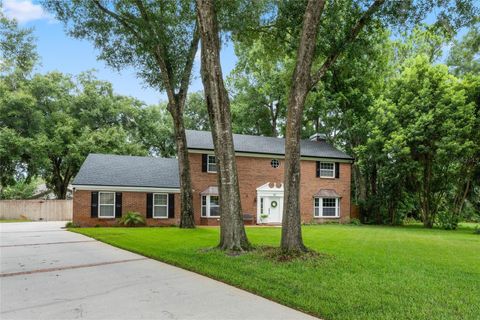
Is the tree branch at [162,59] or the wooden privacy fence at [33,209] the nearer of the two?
the tree branch at [162,59]

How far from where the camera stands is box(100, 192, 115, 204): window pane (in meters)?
19.8

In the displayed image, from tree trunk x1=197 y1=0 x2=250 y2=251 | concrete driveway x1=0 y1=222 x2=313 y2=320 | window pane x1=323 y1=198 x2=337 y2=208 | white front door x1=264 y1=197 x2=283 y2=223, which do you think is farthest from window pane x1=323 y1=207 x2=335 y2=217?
concrete driveway x1=0 y1=222 x2=313 y2=320

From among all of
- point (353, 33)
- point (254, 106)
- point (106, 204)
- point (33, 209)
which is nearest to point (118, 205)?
point (106, 204)

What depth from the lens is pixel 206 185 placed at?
2164cm

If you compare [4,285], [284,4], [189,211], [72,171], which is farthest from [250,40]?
[72,171]

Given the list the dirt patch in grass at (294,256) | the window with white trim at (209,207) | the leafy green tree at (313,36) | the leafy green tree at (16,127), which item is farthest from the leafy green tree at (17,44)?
the leafy green tree at (16,127)

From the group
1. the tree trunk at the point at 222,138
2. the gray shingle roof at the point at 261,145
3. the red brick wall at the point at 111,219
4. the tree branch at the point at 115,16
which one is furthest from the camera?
the gray shingle roof at the point at 261,145

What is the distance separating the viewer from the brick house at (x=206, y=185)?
19828 millimetres

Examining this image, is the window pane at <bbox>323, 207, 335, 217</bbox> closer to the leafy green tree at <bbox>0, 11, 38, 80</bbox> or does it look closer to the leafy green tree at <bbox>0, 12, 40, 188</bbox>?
the leafy green tree at <bbox>0, 11, 38, 80</bbox>

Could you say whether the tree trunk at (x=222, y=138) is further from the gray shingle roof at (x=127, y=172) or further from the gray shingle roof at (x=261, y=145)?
the gray shingle roof at (x=127, y=172)

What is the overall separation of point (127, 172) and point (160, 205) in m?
2.81

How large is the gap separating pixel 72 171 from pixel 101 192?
1600cm

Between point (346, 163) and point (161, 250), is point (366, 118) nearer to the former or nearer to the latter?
point (346, 163)

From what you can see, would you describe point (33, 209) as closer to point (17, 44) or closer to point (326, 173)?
point (17, 44)
